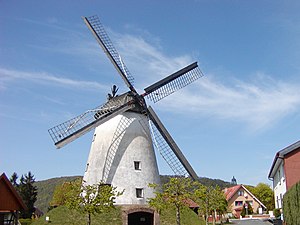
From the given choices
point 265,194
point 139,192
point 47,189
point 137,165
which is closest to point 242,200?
point 265,194

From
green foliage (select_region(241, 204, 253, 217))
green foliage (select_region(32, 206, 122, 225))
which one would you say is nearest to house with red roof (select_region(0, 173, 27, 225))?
green foliage (select_region(32, 206, 122, 225))

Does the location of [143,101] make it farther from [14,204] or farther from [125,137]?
[14,204]

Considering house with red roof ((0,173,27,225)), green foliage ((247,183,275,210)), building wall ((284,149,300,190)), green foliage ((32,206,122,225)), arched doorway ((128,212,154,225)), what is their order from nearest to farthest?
house with red roof ((0,173,27,225)), building wall ((284,149,300,190)), green foliage ((32,206,122,225)), arched doorway ((128,212,154,225)), green foliage ((247,183,275,210))

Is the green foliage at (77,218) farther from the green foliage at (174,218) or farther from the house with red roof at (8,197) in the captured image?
the house with red roof at (8,197)

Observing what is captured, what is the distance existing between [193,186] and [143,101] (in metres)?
8.18

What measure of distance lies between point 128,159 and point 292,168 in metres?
10.6

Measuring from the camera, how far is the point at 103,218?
2372 cm

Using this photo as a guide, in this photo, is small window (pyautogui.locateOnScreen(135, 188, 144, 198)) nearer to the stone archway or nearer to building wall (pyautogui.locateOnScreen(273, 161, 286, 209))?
the stone archway

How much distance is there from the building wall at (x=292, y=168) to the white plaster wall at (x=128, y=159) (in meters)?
8.68

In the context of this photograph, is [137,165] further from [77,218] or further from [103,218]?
[77,218]

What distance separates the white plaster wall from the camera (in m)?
24.3

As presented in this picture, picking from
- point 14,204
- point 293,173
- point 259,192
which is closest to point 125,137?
point 14,204

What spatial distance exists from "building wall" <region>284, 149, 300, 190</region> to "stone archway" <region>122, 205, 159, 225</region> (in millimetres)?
8968

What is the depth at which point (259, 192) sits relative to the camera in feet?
259
